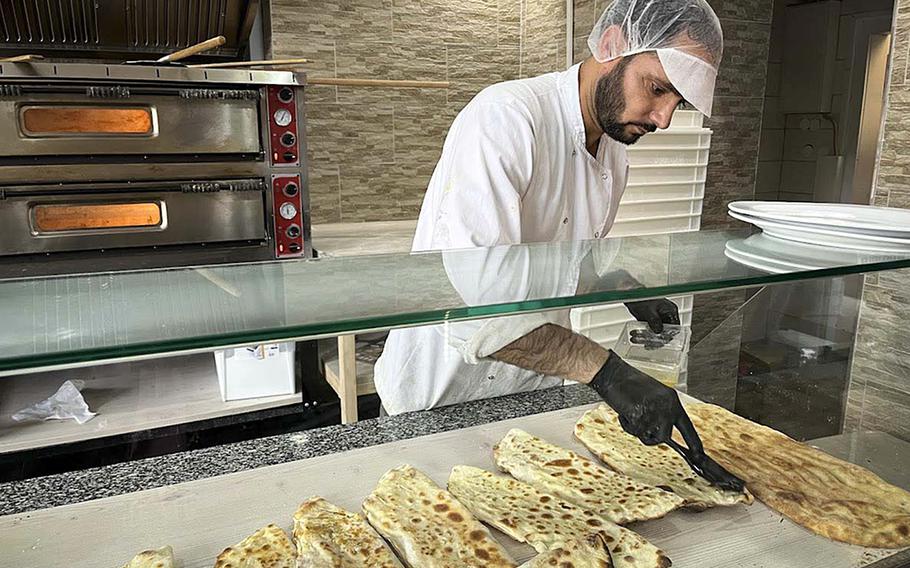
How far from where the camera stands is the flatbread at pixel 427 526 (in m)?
0.83

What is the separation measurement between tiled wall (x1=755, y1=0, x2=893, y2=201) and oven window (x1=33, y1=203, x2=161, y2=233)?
3.77 meters

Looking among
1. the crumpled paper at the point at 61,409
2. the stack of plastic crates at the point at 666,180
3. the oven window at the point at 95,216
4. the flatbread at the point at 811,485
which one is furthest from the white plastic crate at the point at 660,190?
the crumpled paper at the point at 61,409

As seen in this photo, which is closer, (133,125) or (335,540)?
(335,540)

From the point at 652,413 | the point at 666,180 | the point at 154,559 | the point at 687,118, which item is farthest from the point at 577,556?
the point at 687,118

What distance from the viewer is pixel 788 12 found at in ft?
15.2

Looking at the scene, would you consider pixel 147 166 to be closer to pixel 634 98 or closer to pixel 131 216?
pixel 131 216

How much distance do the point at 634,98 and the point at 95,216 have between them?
178 cm

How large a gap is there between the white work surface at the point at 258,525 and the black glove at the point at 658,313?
524mm

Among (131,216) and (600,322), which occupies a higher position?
(131,216)

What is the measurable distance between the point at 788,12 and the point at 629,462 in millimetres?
4662

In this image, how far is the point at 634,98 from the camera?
5.02 ft

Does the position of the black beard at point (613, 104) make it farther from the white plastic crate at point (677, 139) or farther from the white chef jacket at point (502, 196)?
the white plastic crate at point (677, 139)

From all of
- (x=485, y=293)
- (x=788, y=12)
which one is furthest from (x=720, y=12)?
(x=485, y=293)

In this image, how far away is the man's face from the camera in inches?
58.9
